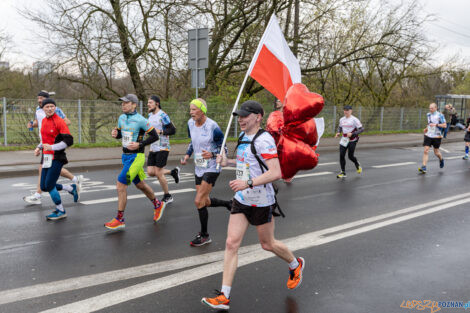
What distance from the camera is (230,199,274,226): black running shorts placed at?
3.62m

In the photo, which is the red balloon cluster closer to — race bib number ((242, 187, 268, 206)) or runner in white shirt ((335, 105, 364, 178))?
race bib number ((242, 187, 268, 206))

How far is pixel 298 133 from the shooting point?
360cm

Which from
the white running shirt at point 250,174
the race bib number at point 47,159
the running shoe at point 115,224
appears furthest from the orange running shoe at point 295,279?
the race bib number at point 47,159

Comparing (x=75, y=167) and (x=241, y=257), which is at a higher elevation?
(x=75, y=167)

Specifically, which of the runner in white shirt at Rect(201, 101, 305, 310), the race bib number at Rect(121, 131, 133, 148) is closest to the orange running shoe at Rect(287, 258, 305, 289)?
the runner in white shirt at Rect(201, 101, 305, 310)

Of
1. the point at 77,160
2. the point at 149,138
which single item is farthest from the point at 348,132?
the point at 77,160

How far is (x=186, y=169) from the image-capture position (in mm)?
11984

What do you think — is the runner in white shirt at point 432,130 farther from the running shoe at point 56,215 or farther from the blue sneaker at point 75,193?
the running shoe at point 56,215

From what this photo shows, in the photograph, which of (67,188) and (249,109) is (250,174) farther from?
(67,188)

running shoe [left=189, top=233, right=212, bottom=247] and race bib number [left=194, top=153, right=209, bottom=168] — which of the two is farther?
race bib number [left=194, top=153, right=209, bottom=168]

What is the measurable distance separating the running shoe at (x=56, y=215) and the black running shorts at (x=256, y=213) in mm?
3781

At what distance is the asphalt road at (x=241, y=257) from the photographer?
3684 mm

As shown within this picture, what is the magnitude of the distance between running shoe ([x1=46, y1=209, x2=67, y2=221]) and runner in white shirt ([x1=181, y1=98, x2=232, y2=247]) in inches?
90.2

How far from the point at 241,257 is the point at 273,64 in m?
2.17
